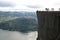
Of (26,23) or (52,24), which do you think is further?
(26,23)

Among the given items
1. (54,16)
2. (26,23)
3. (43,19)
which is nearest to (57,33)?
(54,16)

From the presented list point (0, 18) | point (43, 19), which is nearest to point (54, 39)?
point (43, 19)

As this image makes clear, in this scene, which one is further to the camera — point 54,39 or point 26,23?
point 26,23

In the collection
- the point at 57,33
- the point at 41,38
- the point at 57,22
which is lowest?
the point at 41,38

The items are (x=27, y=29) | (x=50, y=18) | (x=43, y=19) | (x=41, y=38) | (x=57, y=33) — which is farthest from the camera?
(x=27, y=29)

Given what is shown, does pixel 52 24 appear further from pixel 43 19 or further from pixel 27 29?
pixel 27 29

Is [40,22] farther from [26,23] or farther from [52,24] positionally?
[26,23]

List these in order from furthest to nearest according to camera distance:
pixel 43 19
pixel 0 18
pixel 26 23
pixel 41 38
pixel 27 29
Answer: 1. pixel 0 18
2. pixel 26 23
3. pixel 27 29
4. pixel 41 38
5. pixel 43 19

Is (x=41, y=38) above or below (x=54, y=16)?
below

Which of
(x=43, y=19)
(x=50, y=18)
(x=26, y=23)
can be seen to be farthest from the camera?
(x=26, y=23)
